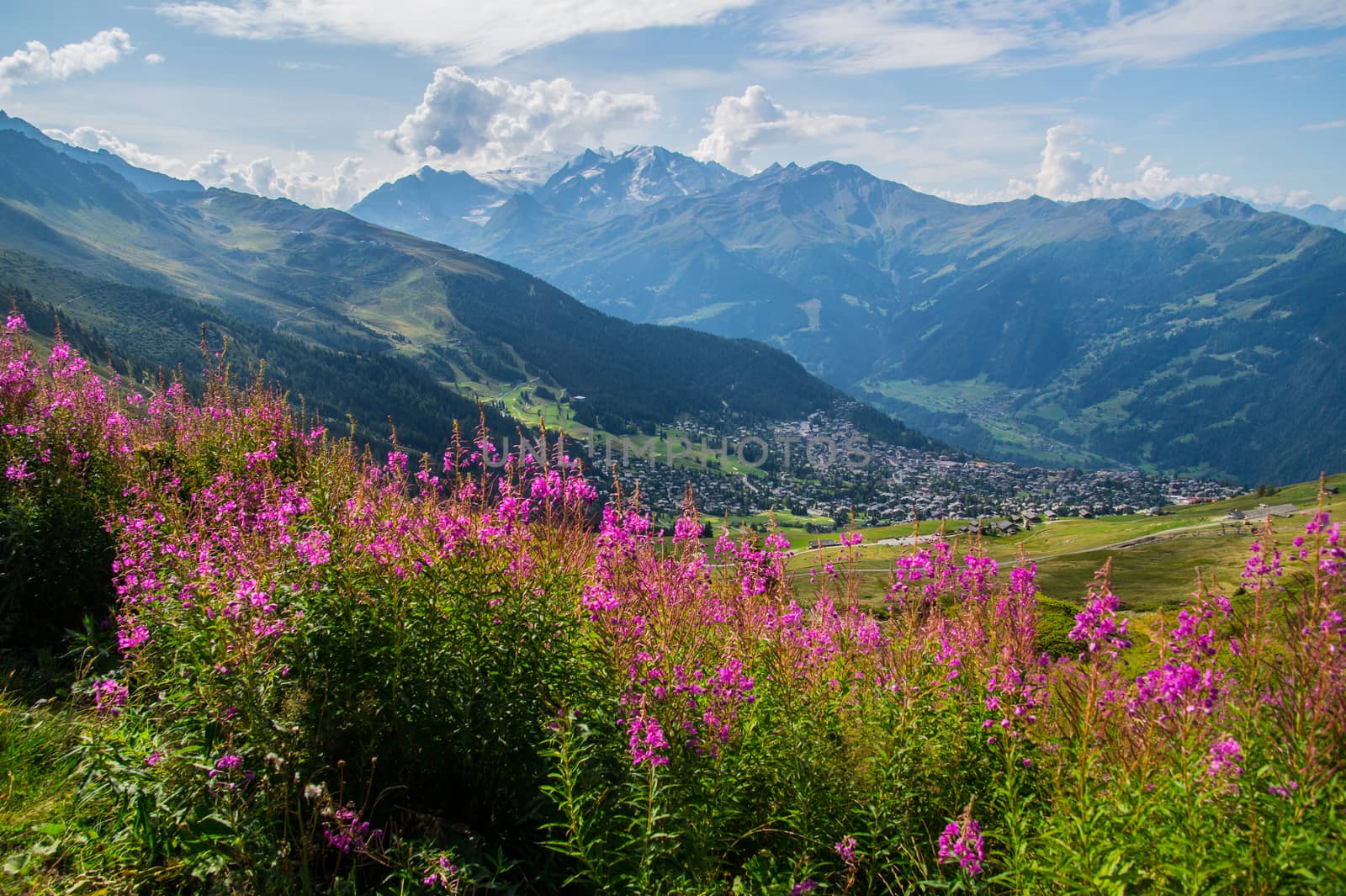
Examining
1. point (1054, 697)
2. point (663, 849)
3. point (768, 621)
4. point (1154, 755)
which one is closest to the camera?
point (1154, 755)

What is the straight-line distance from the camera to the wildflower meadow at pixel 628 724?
13.7 ft

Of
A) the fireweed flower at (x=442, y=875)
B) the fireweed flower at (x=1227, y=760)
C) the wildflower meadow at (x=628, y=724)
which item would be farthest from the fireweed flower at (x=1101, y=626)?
the fireweed flower at (x=442, y=875)

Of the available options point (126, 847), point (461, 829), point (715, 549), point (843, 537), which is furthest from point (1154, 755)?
point (126, 847)

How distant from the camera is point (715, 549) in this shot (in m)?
8.00

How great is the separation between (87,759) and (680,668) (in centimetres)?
456

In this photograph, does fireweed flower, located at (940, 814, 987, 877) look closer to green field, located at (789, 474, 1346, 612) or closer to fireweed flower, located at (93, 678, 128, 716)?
green field, located at (789, 474, 1346, 612)

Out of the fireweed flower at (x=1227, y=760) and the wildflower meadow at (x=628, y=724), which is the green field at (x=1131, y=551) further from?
the fireweed flower at (x=1227, y=760)

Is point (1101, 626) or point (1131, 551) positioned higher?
point (1101, 626)

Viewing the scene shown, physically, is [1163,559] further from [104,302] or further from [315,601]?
[104,302]

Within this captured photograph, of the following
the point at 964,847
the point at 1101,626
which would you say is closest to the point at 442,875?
the point at 964,847

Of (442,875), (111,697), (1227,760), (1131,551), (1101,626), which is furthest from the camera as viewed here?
(1131,551)

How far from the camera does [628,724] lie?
527 centimetres

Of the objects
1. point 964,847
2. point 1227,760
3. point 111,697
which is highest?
point 1227,760

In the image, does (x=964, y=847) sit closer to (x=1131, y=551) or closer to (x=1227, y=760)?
(x=1227, y=760)
